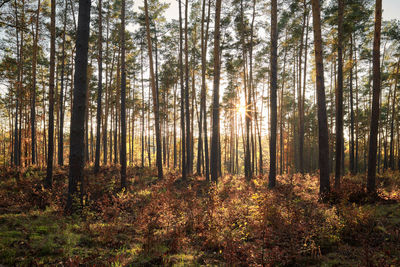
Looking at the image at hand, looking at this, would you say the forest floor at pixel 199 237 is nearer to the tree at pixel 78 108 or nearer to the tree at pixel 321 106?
the tree at pixel 78 108

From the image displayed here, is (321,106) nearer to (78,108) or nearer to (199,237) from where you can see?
(199,237)

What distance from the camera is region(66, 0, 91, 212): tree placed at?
20.3 ft

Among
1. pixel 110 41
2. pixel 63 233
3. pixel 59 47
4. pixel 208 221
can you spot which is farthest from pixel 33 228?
pixel 59 47

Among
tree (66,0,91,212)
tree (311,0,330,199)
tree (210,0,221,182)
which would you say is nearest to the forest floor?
tree (66,0,91,212)

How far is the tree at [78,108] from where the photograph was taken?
20.3ft

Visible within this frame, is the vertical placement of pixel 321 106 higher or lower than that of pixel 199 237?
higher

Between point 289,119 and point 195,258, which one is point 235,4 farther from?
point 289,119

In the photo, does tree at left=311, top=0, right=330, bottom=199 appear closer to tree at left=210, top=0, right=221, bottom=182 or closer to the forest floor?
the forest floor

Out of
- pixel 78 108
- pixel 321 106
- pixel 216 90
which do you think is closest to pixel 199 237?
pixel 78 108

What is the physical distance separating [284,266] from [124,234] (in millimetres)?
4054

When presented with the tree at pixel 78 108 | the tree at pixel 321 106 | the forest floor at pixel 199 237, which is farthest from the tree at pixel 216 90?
the tree at pixel 78 108

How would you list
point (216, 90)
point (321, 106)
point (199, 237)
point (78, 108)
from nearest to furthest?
point (199, 237)
point (78, 108)
point (321, 106)
point (216, 90)

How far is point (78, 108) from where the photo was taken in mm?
6176

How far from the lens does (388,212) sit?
20.9 ft
